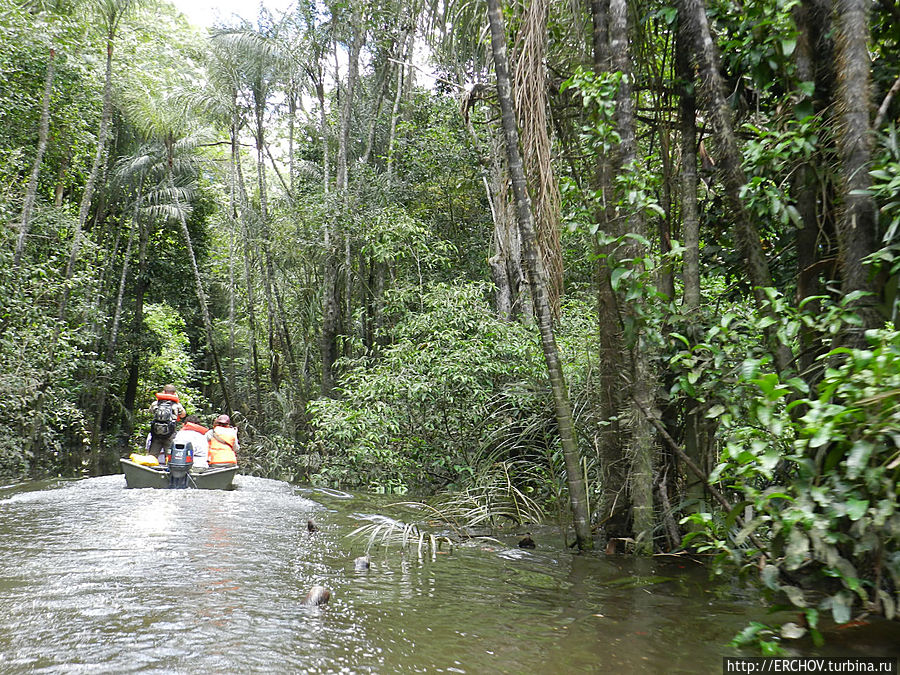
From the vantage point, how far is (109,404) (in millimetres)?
24703

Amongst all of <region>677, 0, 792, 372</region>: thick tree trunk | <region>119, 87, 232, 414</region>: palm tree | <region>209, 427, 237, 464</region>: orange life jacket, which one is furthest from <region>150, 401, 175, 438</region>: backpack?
<region>677, 0, 792, 372</region>: thick tree trunk

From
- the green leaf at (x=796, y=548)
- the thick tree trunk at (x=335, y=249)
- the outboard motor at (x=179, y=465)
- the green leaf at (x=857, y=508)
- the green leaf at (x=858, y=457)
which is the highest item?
the thick tree trunk at (x=335, y=249)

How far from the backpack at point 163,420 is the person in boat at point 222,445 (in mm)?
1417

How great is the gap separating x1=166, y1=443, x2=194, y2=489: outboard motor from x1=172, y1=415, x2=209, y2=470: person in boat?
0.15 metres

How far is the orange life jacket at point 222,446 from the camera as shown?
12.1 metres

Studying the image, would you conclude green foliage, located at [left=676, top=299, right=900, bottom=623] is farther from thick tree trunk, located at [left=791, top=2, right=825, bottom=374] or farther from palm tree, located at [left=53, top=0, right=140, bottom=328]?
palm tree, located at [left=53, top=0, right=140, bottom=328]

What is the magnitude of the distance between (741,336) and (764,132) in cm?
148

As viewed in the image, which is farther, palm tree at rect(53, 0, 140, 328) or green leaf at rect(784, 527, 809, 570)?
palm tree at rect(53, 0, 140, 328)

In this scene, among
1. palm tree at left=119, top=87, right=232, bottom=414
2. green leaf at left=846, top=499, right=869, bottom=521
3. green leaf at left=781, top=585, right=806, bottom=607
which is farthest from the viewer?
palm tree at left=119, top=87, right=232, bottom=414

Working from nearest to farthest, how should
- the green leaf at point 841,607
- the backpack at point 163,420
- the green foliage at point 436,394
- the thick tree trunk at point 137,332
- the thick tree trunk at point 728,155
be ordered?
the green leaf at point 841,607 < the thick tree trunk at point 728,155 < the green foliage at point 436,394 < the backpack at point 163,420 < the thick tree trunk at point 137,332

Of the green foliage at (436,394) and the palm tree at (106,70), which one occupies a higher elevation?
the palm tree at (106,70)

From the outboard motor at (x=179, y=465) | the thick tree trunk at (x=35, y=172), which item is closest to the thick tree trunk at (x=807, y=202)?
→ the outboard motor at (x=179, y=465)

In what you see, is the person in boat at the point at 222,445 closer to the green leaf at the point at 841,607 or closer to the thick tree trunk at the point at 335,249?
the thick tree trunk at the point at 335,249

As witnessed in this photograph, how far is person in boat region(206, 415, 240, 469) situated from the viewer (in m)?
12.0
